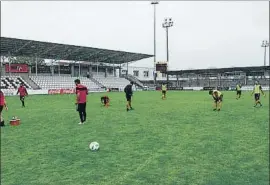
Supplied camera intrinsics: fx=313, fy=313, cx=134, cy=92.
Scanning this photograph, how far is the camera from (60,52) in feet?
203

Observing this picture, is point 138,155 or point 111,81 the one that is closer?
point 138,155

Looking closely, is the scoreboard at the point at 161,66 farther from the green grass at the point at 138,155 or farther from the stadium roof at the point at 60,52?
the green grass at the point at 138,155

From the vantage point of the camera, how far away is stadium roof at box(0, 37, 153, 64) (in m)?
53.9

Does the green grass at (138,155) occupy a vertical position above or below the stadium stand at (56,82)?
below

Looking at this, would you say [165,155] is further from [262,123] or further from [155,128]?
[262,123]

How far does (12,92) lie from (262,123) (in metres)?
44.3

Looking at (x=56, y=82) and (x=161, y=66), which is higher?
(x=161, y=66)

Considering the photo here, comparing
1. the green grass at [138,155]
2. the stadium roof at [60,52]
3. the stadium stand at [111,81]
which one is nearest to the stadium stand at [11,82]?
the stadium roof at [60,52]

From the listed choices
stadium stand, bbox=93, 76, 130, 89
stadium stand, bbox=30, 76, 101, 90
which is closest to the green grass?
stadium stand, bbox=30, 76, 101, 90

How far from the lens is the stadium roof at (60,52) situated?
5388cm

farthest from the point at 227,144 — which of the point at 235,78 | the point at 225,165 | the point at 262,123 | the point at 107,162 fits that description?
the point at 235,78

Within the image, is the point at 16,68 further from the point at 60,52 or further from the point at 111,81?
the point at 111,81

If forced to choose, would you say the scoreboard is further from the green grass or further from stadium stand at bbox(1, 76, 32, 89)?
the green grass

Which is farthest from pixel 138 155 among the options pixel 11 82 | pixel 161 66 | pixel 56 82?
pixel 161 66
